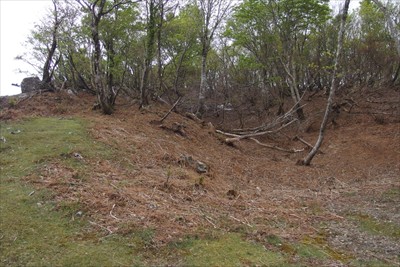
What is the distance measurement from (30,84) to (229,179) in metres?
11.9

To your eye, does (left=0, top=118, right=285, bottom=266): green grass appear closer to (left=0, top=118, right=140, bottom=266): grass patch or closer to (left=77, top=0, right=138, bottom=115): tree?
Answer: (left=0, top=118, right=140, bottom=266): grass patch

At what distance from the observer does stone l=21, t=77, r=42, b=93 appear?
54.4 feet

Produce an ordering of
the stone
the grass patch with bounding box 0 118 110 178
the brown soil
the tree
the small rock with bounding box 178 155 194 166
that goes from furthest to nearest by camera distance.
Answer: the stone
the tree
the small rock with bounding box 178 155 194 166
the grass patch with bounding box 0 118 110 178
the brown soil

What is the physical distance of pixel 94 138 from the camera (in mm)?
9719

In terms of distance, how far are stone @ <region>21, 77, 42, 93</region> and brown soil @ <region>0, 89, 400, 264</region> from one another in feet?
3.76

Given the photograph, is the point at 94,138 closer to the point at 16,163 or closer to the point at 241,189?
the point at 16,163

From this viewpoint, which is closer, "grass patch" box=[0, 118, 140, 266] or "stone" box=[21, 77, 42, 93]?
"grass patch" box=[0, 118, 140, 266]

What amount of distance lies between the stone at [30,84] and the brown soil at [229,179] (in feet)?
3.76

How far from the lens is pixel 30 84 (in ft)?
55.1

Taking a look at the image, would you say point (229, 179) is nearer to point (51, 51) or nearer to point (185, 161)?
point (185, 161)

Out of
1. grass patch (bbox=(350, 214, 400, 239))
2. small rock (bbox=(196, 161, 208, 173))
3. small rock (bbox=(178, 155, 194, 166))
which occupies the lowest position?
grass patch (bbox=(350, 214, 400, 239))

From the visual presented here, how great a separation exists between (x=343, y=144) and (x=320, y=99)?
305 inches

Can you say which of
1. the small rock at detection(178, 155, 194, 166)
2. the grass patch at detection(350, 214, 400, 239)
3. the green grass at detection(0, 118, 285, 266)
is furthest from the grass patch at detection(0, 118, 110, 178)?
the grass patch at detection(350, 214, 400, 239)

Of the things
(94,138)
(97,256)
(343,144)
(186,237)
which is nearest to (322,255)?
(186,237)
